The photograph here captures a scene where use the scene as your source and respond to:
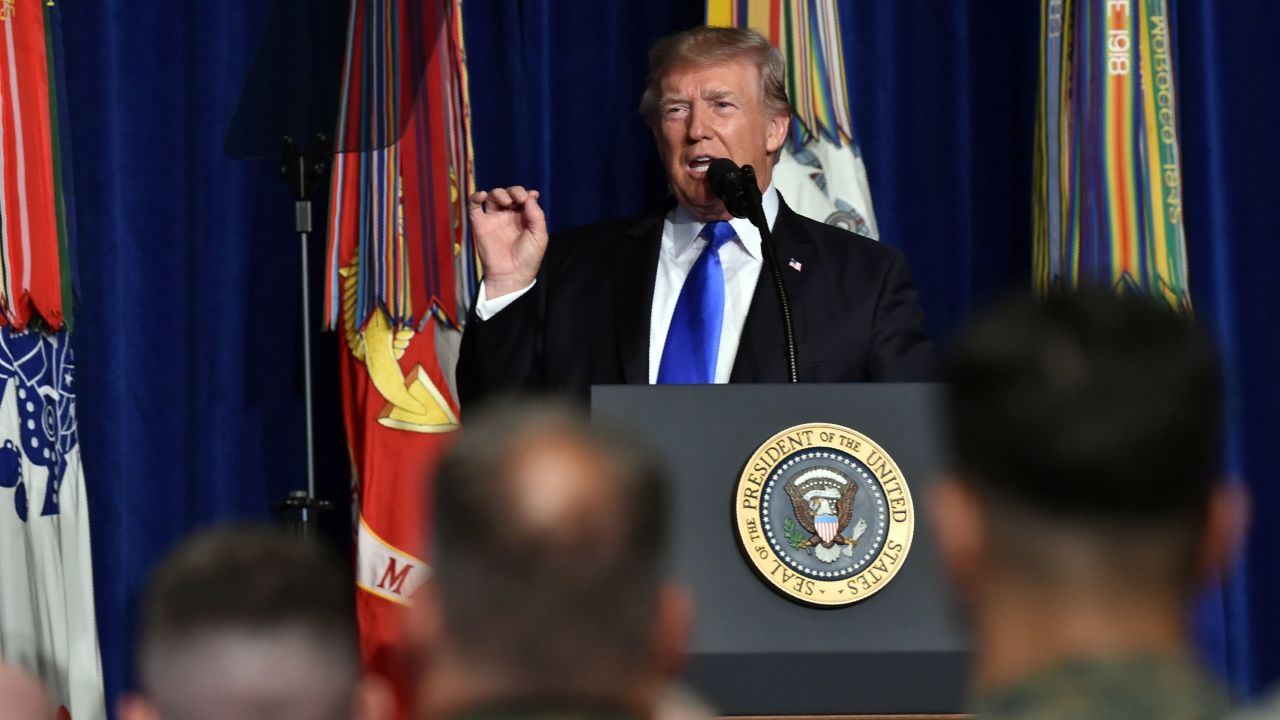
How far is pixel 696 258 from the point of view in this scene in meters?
3.24

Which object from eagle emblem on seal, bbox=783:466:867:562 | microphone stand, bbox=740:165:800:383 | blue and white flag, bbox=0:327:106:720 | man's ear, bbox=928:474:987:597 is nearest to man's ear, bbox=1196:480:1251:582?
man's ear, bbox=928:474:987:597

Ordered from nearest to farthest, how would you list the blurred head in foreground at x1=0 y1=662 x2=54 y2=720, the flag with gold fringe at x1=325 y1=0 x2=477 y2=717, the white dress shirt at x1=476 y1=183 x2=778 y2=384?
the blurred head in foreground at x1=0 y1=662 x2=54 y2=720 → the white dress shirt at x1=476 y1=183 x2=778 y2=384 → the flag with gold fringe at x1=325 y1=0 x2=477 y2=717

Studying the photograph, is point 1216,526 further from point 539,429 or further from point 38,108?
point 38,108

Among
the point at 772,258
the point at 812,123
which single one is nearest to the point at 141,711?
the point at 772,258

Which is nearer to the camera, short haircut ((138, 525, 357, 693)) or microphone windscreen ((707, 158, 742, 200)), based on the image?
short haircut ((138, 525, 357, 693))

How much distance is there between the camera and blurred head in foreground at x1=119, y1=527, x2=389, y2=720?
97cm

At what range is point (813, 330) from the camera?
291 centimetres

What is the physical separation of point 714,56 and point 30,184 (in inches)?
57.0

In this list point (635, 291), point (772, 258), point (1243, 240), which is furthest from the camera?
point (1243, 240)

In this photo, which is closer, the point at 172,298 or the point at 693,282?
the point at 693,282

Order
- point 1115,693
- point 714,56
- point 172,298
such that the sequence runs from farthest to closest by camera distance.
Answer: point 172,298, point 714,56, point 1115,693

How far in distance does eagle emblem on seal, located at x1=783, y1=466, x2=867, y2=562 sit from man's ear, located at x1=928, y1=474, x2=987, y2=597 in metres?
1.21

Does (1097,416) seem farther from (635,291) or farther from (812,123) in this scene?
(812,123)

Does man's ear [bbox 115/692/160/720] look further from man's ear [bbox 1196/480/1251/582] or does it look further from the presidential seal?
the presidential seal
